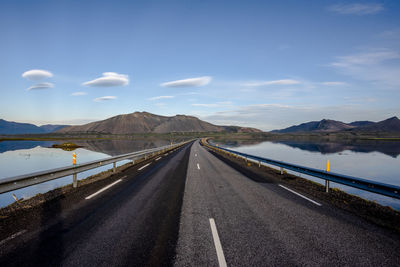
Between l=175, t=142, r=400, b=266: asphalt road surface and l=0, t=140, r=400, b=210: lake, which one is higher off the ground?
l=175, t=142, r=400, b=266: asphalt road surface

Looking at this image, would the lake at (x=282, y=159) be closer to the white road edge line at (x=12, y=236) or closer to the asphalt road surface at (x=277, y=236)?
the white road edge line at (x=12, y=236)

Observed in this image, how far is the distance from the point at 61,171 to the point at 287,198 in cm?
799

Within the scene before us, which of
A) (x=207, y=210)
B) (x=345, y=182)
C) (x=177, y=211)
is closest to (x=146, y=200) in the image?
(x=177, y=211)

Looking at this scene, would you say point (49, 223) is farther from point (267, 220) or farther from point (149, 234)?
point (267, 220)

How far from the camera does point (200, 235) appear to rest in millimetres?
4215

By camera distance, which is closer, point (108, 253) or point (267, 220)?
point (108, 253)

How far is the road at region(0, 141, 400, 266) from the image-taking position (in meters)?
3.38

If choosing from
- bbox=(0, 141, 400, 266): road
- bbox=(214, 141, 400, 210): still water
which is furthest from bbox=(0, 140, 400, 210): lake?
bbox=(0, 141, 400, 266): road

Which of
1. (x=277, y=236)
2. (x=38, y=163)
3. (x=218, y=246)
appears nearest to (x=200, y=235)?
(x=218, y=246)

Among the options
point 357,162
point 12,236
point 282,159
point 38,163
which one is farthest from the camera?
point 282,159

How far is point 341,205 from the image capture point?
640 cm

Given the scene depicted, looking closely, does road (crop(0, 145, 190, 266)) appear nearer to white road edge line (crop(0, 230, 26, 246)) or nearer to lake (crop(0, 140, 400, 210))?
white road edge line (crop(0, 230, 26, 246))

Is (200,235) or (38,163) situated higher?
(200,235)

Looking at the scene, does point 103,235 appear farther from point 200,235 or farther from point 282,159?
point 282,159
